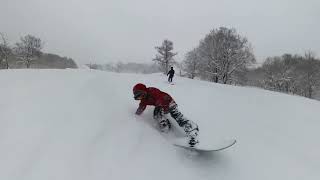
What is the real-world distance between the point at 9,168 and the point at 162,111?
155 inches

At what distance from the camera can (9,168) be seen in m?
5.70

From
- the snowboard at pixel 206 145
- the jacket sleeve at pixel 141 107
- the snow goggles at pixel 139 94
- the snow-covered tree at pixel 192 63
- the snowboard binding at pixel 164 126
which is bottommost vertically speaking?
the snowboard at pixel 206 145

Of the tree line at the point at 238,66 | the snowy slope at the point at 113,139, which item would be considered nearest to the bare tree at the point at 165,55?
the tree line at the point at 238,66

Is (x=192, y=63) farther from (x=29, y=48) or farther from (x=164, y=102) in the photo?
(x=164, y=102)

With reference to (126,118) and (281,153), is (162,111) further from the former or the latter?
(281,153)

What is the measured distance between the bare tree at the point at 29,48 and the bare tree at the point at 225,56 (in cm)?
3203

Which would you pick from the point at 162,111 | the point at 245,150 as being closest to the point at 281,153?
the point at 245,150

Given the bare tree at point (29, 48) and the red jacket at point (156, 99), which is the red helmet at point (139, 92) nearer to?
the red jacket at point (156, 99)

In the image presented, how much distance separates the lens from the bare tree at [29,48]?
191 ft

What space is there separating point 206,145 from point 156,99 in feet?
5.77

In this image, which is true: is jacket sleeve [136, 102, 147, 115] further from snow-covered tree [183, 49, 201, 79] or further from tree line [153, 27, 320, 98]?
snow-covered tree [183, 49, 201, 79]

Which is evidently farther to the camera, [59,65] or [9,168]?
[59,65]

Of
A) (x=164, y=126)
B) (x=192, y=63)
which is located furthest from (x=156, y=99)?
(x=192, y=63)

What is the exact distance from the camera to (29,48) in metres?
59.2
